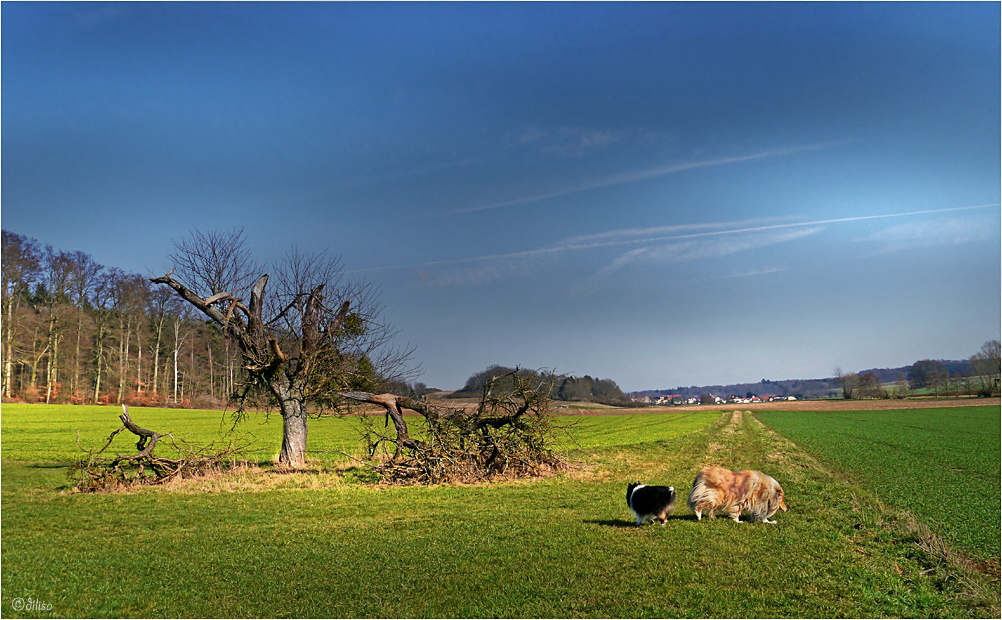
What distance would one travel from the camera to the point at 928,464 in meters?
22.5

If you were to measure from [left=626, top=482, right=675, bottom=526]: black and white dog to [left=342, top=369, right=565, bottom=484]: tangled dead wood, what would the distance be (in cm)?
805

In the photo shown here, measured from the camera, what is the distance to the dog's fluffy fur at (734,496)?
1095 centimetres

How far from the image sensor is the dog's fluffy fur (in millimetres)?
10953

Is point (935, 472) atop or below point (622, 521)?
below

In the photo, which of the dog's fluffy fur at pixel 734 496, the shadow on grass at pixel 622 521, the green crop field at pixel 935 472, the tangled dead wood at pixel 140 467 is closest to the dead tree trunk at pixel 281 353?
the tangled dead wood at pixel 140 467

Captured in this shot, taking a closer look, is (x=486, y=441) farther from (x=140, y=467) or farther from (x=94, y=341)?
(x=94, y=341)

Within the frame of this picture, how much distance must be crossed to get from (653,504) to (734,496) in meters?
1.45

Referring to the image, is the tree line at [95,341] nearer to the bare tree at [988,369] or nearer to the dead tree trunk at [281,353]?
the dead tree trunk at [281,353]

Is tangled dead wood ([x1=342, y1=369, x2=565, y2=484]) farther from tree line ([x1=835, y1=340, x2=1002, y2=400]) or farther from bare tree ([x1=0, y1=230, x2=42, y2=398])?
tree line ([x1=835, y1=340, x2=1002, y2=400])

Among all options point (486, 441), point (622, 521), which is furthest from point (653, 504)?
point (486, 441)

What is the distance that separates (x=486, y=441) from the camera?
19000 mm

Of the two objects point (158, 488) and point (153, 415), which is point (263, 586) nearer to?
point (158, 488)

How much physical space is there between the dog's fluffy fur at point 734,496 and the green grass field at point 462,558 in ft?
1.18

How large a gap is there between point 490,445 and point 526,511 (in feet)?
19.1
